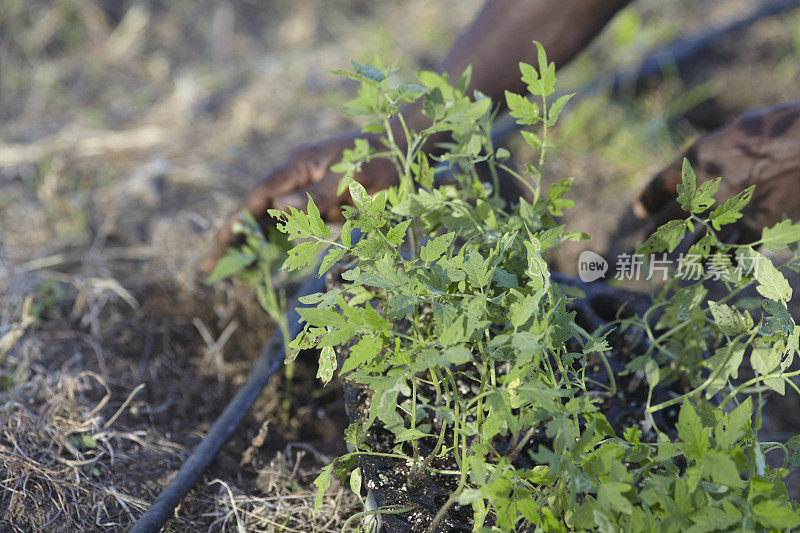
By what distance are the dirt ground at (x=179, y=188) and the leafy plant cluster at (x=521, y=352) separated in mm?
473

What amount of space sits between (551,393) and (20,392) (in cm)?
120

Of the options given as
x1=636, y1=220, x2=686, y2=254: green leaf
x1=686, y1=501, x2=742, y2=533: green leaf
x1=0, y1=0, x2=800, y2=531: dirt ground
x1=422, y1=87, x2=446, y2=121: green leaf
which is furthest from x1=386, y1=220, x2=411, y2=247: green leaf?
x1=0, y1=0, x2=800, y2=531: dirt ground

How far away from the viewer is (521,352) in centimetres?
79

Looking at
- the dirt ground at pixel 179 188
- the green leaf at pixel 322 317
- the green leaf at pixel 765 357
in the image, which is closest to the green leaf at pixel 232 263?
the dirt ground at pixel 179 188

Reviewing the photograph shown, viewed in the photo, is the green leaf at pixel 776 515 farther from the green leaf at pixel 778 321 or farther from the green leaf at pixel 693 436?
the green leaf at pixel 778 321

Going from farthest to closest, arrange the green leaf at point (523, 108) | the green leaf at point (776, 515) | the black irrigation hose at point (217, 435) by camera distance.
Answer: the black irrigation hose at point (217, 435) → the green leaf at point (523, 108) → the green leaf at point (776, 515)

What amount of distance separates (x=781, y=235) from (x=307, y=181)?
99 cm

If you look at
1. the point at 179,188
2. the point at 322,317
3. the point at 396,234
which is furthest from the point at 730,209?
the point at 179,188

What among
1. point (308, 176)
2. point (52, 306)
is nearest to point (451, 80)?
point (308, 176)

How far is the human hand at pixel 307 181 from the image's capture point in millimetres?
1411

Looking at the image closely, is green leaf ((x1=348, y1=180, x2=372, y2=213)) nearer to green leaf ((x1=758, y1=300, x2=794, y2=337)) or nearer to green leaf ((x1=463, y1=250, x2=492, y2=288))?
green leaf ((x1=463, y1=250, x2=492, y2=288))

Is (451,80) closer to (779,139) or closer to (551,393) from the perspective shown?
(779,139)

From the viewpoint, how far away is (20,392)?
1.38 metres
